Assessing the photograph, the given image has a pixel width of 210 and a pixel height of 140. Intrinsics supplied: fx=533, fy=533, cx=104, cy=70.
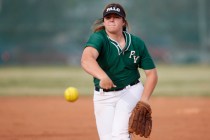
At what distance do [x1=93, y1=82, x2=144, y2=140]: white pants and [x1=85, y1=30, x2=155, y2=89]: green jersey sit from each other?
3.6 inches

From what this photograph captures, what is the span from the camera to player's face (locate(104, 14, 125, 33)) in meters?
4.62

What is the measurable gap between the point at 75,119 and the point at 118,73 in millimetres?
4968

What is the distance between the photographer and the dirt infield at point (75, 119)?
7.66 m

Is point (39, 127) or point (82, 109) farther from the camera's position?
point (82, 109)

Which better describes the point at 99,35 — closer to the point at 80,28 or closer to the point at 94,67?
the point at 94,67

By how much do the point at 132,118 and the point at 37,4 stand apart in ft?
98.8

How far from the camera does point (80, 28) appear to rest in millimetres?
33312

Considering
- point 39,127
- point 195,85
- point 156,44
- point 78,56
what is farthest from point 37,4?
point 39,127

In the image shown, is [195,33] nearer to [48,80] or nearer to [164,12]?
[164,12]

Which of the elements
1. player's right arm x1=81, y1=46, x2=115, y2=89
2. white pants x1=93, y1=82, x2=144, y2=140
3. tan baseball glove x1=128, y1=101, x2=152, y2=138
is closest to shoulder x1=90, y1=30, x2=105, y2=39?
player's right arm x1=81, y1=46, x2=115, y2=89

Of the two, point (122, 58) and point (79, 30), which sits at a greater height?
point (79, 30)

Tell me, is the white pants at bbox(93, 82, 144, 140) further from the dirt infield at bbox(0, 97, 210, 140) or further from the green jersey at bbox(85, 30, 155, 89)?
the dirt infield at bbox(0, 97, 210, 140)

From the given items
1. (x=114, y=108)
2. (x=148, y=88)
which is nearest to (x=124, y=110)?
(x=114, y=108)

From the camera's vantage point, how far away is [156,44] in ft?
107
